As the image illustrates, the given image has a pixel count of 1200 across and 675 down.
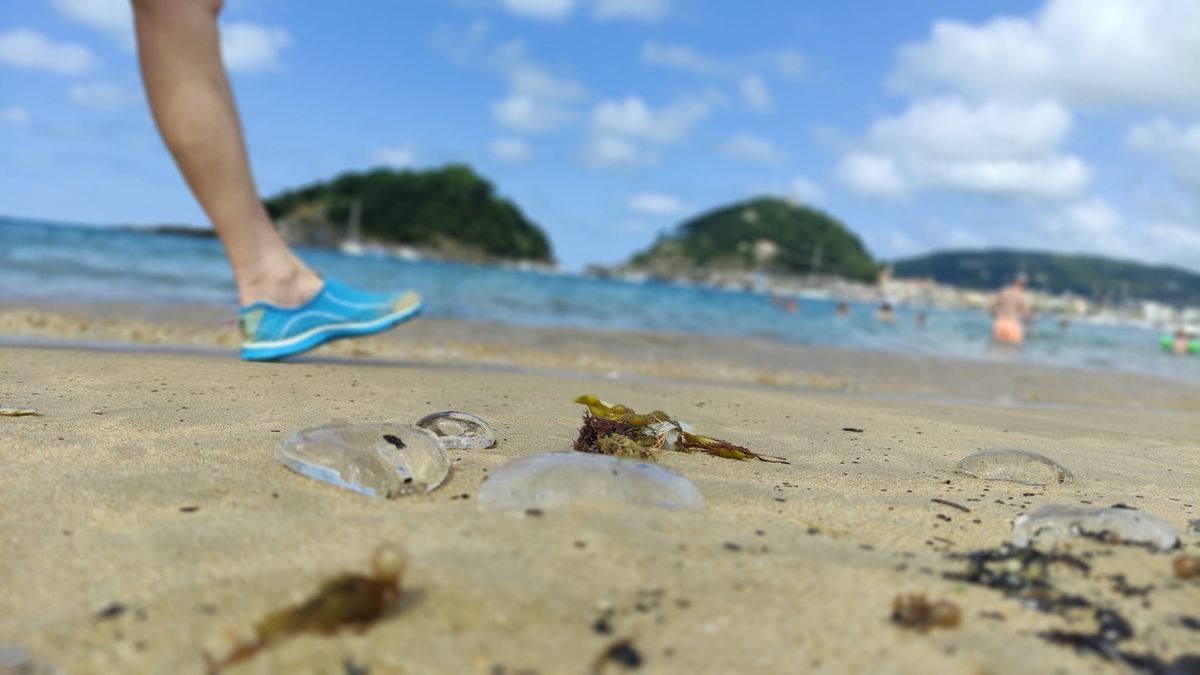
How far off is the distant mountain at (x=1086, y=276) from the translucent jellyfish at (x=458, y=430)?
286ft

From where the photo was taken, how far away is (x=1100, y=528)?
1477 mm

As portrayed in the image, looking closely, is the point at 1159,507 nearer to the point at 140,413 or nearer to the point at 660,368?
the point at 140,413

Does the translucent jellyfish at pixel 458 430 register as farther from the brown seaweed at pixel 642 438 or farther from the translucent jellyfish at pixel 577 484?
the translucent jellyfish at pixel 577 484

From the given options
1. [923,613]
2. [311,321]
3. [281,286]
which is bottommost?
[923,613]

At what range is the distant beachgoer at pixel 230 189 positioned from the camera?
2.85 m

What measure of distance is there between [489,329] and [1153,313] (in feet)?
298

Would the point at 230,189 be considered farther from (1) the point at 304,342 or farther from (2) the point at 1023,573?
(2) the point at 1023,573

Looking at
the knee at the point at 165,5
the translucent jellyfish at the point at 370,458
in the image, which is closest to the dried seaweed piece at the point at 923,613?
the translucent jellyfish at the point at 370,458

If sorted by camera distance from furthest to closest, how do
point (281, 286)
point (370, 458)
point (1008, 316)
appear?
point (1008, 316)
point (281, 286)
point (370, 458)

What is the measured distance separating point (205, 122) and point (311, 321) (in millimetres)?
907

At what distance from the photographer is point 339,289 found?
3588 mm

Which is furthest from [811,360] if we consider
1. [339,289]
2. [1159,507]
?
[1159,507]

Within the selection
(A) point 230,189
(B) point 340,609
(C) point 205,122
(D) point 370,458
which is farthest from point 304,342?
(B) point 340,609

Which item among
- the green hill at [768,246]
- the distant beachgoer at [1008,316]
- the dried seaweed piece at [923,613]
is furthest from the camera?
the green hill at [768,246]
